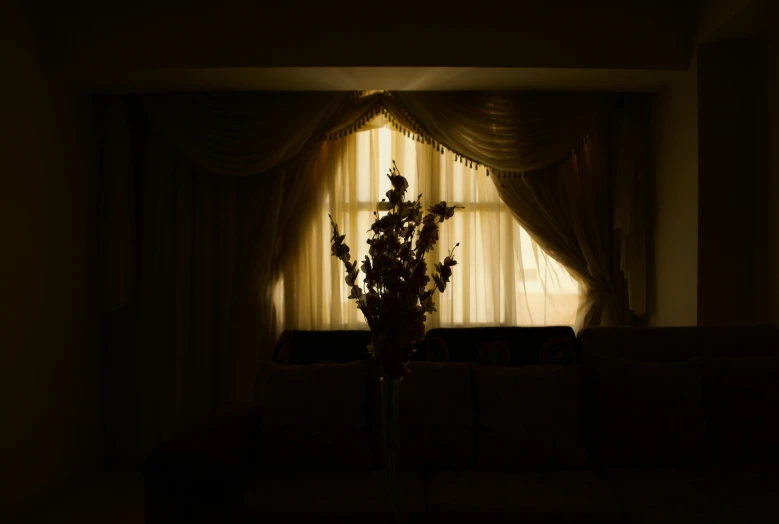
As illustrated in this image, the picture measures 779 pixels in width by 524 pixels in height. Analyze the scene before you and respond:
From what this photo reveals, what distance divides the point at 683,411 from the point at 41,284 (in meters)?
3.20

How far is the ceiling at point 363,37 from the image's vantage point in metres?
3.64

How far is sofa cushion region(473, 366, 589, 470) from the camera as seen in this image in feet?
8.91

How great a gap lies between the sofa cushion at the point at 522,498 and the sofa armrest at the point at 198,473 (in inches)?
28.8

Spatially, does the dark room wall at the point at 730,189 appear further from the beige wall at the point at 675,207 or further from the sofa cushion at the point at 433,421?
the sofa cushion at the point at 433,421

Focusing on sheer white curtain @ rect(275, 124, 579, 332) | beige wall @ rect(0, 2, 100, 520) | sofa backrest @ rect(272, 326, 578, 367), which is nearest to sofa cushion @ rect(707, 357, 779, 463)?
sofa backrest @ rect(272, 326, 578, 367)

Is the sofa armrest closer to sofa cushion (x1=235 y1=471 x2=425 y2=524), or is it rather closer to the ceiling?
sofa cushion (x1=235 y1=471 x2=425 y2=524)

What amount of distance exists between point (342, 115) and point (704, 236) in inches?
86.1

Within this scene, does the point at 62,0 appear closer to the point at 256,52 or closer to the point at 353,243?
the point at 256,52

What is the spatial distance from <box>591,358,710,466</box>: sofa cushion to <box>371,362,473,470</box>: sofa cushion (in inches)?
21.2

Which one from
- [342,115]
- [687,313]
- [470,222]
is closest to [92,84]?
[342,115]

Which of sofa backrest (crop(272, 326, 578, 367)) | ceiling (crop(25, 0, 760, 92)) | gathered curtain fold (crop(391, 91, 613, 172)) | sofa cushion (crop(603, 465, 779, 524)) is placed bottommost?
sofa cushion (crop(603, 465, 779, 524))

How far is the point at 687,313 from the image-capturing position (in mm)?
3820

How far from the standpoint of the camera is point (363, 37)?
3.65 metres

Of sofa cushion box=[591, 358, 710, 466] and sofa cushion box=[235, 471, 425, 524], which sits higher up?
sofa cushion box=[591, 358, 710, 466]
